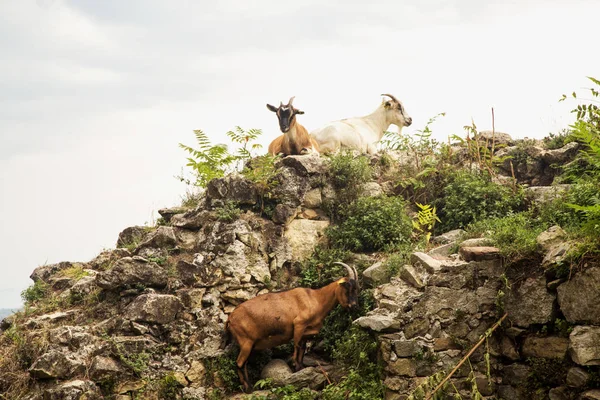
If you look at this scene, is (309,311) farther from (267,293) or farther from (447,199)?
(447,199)

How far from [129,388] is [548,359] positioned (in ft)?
20.1

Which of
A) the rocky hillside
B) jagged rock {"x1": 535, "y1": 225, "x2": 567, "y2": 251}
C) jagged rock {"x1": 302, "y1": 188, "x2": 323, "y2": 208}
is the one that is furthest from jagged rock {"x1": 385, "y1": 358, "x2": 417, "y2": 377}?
jagged rock {"x1": 302, "y1": 188, "x2": 323, "y2": 208}

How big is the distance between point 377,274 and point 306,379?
2198 millimetres

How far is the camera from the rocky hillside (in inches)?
326

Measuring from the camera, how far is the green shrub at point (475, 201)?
1188 centimetres

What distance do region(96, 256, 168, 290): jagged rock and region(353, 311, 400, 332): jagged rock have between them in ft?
12.4

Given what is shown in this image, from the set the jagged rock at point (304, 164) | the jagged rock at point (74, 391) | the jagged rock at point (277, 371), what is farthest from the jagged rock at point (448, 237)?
the jagged rock at point (74, 391)

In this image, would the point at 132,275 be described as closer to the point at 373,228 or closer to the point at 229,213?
the point at 229,213

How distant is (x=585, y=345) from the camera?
24.2 ft

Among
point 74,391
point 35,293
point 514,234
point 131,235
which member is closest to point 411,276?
point 514,234

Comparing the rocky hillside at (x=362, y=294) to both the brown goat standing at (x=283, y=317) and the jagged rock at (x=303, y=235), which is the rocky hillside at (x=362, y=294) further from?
the brown goat standing at (x=283, y=317)

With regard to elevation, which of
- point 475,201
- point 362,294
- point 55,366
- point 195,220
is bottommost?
point 55,366

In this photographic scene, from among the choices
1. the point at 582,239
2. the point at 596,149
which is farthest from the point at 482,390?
the point at 596,149

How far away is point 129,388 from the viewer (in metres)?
9.54
